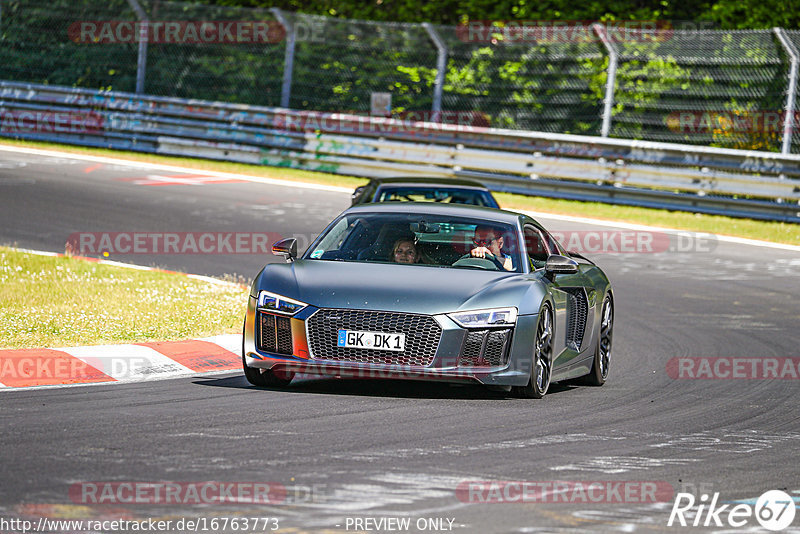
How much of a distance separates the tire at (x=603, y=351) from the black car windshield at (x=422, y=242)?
4.05 feet

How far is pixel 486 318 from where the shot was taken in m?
8.52

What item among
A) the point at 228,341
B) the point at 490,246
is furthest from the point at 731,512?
the point at 228,341

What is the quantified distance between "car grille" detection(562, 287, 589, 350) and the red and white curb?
2426 millimetres

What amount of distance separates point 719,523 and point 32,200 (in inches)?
612

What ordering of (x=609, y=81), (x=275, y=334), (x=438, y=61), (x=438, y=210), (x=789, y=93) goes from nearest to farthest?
(x=275, y=334) < (x=438, y=210) < (x=789, y=93) < (x=609, y=81) < (x=438, y=61)

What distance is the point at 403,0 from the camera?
33.5m

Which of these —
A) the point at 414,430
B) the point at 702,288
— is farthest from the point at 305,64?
the point at 414,430

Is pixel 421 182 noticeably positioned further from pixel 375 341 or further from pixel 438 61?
pixel 438 61

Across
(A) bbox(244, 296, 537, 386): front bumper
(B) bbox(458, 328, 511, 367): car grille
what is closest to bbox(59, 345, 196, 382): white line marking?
(A) bbox(244, 296, 537, 386): front bumper

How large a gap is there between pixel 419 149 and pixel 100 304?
13.2 m

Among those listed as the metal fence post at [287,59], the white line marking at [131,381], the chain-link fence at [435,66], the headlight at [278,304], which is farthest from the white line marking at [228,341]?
the metal fence post at [287,59]

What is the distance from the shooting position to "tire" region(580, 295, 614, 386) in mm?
10336

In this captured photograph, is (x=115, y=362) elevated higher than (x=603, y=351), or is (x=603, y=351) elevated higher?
(x=603, y=351)

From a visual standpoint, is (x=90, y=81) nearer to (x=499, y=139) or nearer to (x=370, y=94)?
(x=370, y=94)
